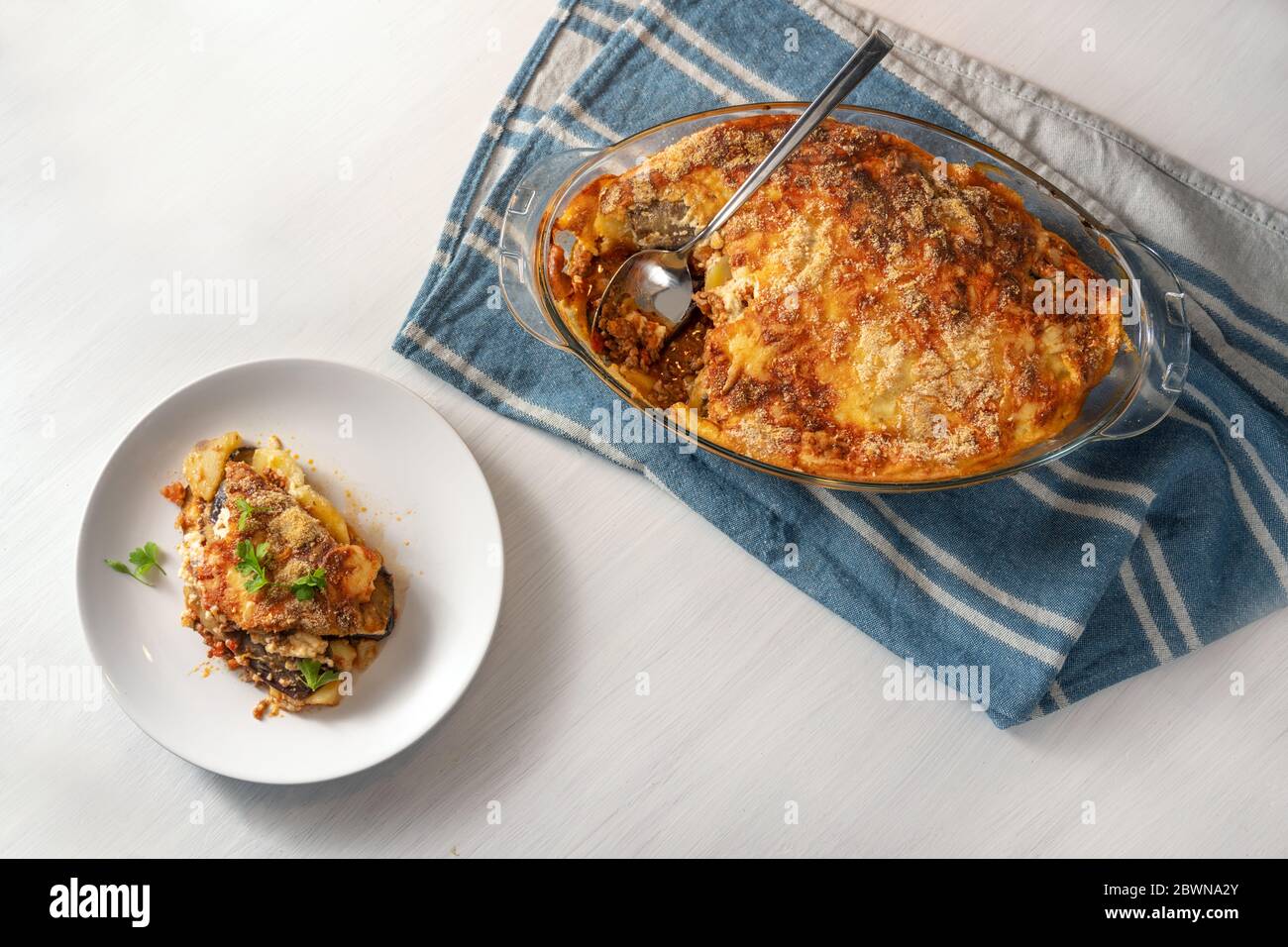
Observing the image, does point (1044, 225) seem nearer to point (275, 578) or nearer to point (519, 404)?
point (519, 404)

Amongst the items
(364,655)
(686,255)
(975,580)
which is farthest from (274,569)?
(975,580)

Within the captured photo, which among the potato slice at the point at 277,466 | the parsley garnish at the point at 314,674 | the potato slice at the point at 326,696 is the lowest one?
the potato slice at the point at 326,696

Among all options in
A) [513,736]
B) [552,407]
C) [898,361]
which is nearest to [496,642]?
[513,736]

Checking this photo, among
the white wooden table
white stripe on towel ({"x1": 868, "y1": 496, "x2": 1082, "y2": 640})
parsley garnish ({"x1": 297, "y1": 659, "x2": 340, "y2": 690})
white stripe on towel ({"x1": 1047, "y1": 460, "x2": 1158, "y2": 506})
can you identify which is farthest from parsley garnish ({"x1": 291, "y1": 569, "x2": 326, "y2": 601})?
white stripe on towel ({"x1": 1047, "y1": 460, "x2": 1158, "y2": 506})

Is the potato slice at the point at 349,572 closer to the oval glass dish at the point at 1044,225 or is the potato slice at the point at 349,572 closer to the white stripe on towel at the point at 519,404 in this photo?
the white stripe on towel at the point at 519,404

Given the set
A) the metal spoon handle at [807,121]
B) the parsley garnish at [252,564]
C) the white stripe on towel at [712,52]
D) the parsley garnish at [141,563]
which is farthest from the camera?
the white stripe on towel at [712,52]

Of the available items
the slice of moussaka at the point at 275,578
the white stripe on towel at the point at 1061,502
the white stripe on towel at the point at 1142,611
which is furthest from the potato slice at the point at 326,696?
the white stripe on towel at the point at 1142,611
